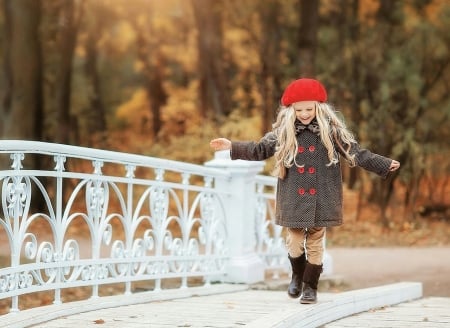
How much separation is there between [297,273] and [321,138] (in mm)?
1030

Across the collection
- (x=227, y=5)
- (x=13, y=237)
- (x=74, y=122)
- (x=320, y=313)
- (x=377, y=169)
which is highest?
(x=227, y=5)

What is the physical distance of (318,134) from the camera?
659cm

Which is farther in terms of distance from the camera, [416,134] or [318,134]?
[416,134]

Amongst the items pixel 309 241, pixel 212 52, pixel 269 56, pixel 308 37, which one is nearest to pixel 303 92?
pixel 309 241

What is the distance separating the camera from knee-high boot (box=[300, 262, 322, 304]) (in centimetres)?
668

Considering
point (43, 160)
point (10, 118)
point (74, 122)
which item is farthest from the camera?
point (74, 122)

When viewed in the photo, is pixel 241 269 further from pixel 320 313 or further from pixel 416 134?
pixel 416 134

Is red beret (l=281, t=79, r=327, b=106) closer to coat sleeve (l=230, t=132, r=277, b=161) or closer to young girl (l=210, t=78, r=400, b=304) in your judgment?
young girl (l=210, t=78, r=400, b=304)

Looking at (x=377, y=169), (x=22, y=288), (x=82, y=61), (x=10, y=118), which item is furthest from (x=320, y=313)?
(x=82, y=61)

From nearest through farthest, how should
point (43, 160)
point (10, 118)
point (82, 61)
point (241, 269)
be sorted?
point (241, 269) < point (10, 118) < point (43, 160) < point (82, 61)

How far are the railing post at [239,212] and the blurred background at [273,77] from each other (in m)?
8.03

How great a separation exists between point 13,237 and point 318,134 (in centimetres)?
214

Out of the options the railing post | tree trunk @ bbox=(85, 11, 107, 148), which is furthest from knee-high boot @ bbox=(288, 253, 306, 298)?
tree trunk @ bbox=(85, 11, 107, 148)

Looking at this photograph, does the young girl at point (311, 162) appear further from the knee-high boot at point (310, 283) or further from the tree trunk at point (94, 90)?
the tree trunk at point (94, 90)
